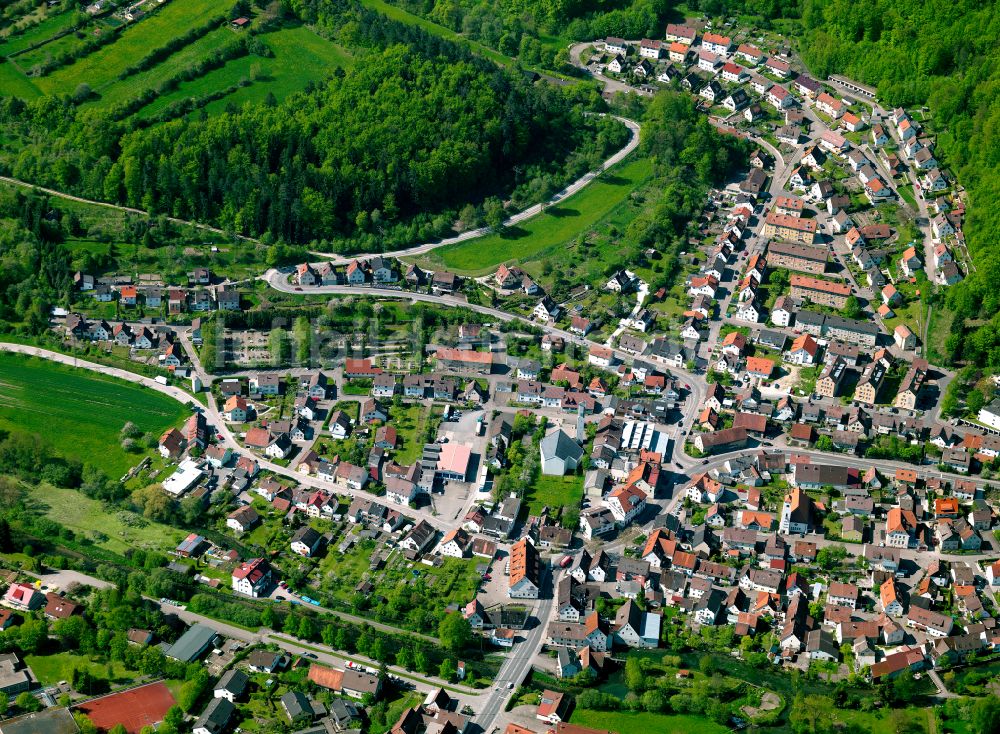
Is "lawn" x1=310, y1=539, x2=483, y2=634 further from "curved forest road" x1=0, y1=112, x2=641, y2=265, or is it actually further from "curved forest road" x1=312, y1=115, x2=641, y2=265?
"curved forest road" x1=0, y1=112, x2=641, y2=265

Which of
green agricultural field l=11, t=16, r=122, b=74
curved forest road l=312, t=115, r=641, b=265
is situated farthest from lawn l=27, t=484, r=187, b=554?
green agricultural field l=11, t=16, r=122, b=74

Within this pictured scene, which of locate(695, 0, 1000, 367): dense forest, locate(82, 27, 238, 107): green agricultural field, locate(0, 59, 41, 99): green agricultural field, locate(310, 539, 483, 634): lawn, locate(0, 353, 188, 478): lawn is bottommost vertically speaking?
locate(310, 539, 483, 634): lawn

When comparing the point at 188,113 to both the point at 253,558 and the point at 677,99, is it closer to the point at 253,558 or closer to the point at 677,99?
the point at 677,99

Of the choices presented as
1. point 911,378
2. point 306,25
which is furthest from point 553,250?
point 306,25

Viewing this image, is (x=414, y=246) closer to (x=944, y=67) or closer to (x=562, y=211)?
(x=562, y=211)

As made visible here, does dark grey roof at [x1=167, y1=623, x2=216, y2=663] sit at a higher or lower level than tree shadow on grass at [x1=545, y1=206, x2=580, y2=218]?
lower

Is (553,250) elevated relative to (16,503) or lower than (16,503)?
elevated
